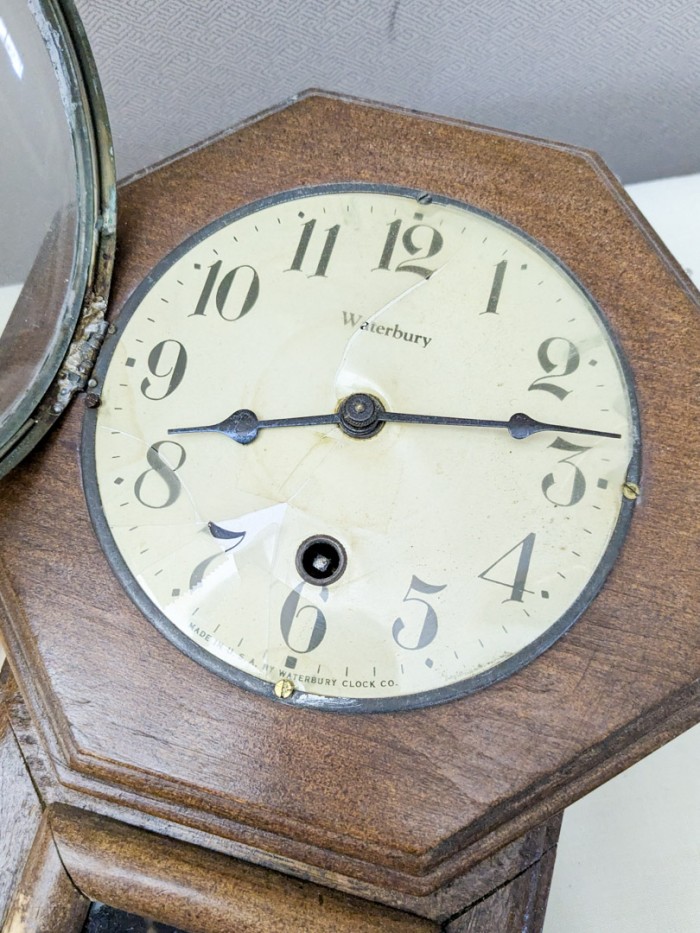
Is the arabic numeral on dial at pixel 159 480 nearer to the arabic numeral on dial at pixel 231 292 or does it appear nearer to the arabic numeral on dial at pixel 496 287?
the arabic numeral on dial at pixel 231 292

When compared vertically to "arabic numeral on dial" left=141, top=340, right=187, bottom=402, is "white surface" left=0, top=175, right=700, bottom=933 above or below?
below

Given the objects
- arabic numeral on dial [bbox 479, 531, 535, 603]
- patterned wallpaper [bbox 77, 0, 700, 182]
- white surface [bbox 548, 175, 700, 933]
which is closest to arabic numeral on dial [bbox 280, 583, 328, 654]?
arabic numeral on dial [bbox 479, 531, 535, 603]

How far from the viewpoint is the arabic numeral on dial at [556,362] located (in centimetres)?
81

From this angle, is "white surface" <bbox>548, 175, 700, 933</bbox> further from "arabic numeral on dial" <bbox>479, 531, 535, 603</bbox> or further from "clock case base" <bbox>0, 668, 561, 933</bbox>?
"arabic numeral on dial" <bbox>479, 531, 535, 603</bbox>

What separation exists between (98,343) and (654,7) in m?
0.91

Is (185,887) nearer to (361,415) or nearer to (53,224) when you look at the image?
(361,415)

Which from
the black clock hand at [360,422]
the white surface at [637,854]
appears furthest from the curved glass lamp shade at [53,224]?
the white surface at [637,854]

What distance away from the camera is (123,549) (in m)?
0.80

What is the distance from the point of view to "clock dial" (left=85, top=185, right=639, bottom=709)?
75 centimetres

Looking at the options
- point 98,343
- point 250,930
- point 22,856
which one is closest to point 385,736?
point 250,930

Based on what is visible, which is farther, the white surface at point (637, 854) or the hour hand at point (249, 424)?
the white surface at point (637, 854)

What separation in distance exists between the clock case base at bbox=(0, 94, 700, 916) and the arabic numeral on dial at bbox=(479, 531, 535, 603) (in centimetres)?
5

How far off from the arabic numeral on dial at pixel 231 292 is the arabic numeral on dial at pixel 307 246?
0.13ft

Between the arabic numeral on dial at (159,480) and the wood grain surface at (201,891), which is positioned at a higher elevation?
the arabic numeral on dial at (159,480)
